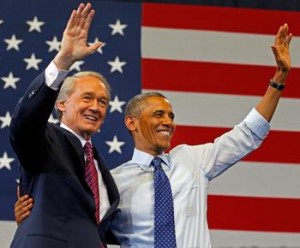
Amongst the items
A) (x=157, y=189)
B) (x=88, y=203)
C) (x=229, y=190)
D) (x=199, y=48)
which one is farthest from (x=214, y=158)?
(x=199, y=48)

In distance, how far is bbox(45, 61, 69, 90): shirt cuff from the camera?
2.13 m

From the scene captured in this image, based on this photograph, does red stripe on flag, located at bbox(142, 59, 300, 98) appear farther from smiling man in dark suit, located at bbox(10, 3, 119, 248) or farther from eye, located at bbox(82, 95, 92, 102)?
smiling man in dark suit, located at bbox(10, 3, 119, 248)

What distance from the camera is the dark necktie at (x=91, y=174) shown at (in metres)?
2.45

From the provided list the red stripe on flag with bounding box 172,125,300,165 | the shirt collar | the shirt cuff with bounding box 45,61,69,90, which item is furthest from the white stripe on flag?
the shirt cuff with bounding box 45,61,69,90

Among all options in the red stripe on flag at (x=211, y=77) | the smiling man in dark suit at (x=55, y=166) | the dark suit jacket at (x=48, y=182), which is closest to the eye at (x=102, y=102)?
the smiling man in dark suit at (x=55, y=166)

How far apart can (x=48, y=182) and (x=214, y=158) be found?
30.6 inches

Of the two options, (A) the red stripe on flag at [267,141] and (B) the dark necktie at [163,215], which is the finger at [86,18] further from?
(A) the red stripe on flag at [267,141]

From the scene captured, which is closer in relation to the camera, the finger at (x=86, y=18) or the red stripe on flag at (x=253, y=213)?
the finger at (x=86, y=18)

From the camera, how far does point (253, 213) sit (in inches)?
155

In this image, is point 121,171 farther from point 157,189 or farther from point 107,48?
point 107,48

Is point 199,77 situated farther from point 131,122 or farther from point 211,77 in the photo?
point 131,122

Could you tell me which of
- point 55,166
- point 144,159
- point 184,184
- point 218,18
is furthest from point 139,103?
point 218,18

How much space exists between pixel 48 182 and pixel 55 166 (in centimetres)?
5

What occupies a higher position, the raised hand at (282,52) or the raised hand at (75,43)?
the raised hand at (282,52)
